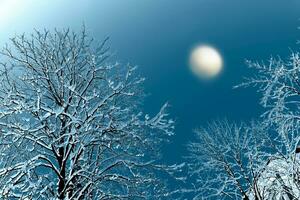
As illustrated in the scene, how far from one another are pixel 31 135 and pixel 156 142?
3.34 m

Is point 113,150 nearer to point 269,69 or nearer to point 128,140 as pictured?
point 128,140

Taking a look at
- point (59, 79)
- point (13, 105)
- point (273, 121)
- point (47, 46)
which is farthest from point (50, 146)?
point (273, 121)

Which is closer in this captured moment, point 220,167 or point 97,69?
point 97,69

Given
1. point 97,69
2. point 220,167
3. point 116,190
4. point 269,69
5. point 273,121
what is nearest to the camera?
point 273,121

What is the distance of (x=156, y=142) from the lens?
35.3 feet

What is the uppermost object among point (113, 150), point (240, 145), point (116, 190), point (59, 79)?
point (240, 145)

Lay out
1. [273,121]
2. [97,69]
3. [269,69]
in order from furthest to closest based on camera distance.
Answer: [97,69], [269,69], [273,121]

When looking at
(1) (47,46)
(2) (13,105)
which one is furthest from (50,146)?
(1) (47,46)

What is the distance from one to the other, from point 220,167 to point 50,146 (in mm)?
11696

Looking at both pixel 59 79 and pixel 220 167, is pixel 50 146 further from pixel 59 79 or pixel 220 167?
pixel 220 167

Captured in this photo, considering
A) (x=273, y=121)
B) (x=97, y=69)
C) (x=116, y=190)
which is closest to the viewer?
(x=273, y=121)

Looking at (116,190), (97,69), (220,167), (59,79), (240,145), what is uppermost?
(240,145)

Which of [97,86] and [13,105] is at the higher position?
[97,86]

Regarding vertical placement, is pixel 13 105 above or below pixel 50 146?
above
